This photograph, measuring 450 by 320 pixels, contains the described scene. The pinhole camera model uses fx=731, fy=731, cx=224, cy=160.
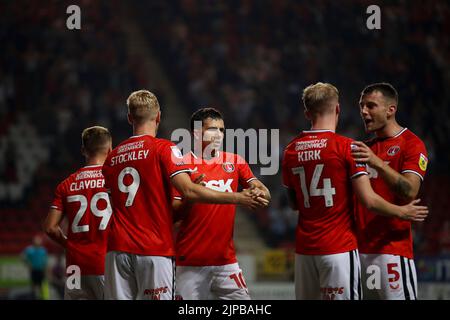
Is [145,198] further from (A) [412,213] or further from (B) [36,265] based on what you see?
(B) [36,265]

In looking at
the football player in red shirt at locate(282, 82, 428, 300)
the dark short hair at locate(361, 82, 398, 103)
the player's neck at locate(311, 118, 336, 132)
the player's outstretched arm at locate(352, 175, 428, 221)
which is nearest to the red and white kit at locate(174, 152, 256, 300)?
the football player in red shirt at locate(282, 82, 428, 300)

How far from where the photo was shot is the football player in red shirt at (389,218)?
17.7 feet

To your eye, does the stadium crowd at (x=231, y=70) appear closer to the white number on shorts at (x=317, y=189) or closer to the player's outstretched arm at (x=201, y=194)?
the white number on shorts at (x=317, y=189)

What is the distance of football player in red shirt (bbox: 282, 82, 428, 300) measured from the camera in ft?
17.2

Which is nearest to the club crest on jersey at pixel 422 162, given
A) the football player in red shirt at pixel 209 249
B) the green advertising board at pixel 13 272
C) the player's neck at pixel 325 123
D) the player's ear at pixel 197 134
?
the player's neck at pixel 325 123

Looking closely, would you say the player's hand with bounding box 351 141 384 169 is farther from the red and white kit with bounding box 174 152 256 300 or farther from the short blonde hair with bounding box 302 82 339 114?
the red and white kit with bounding box 174 152 256 300

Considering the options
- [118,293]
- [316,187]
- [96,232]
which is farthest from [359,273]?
[96,232]

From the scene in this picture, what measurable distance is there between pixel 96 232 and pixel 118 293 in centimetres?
117

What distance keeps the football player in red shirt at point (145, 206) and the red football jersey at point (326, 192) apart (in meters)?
0.38

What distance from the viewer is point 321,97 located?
17.5 feet

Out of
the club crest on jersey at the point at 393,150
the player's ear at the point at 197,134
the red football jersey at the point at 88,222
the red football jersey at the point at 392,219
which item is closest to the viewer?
the red football jersey at the point at 392,219

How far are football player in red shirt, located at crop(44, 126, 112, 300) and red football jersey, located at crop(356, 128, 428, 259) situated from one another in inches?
87.5

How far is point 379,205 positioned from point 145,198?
1662mm

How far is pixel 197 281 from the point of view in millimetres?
5938
